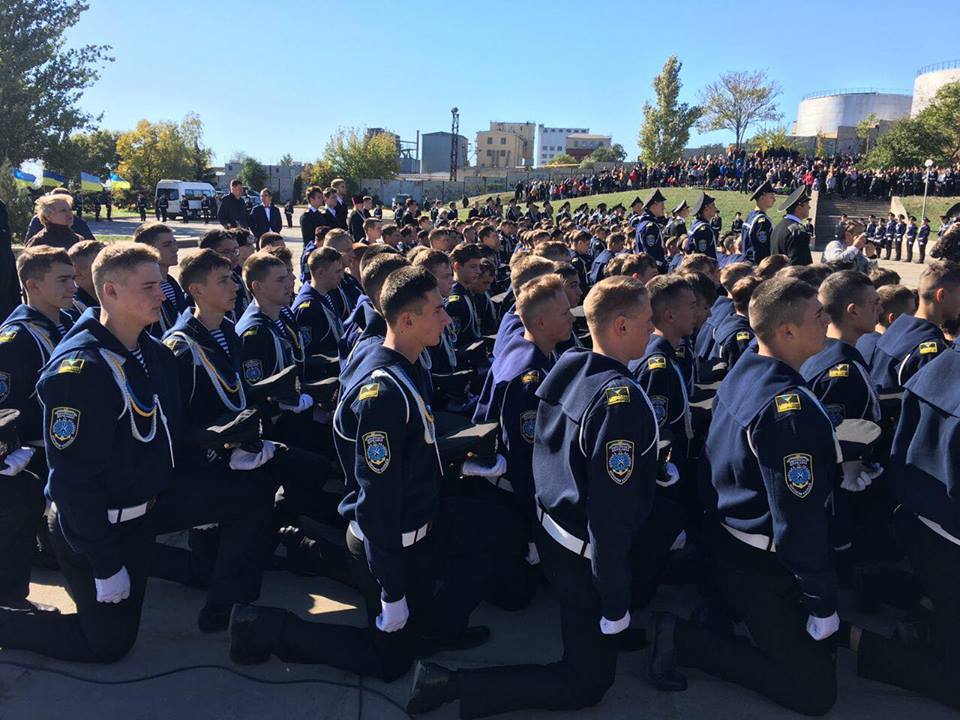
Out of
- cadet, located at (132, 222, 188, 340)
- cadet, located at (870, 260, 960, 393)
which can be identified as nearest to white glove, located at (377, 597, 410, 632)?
cadet, located at (870, 260, 960, 393)

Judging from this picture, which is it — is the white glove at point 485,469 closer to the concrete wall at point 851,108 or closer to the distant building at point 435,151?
the concrete wall at point 851,108

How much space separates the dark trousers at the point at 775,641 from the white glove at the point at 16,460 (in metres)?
3.51

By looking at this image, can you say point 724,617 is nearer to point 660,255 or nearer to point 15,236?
point 660,255

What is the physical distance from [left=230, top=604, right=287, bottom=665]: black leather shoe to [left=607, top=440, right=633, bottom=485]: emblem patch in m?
1.77

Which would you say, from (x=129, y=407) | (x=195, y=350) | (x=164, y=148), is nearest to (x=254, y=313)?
(x=195, y=350)

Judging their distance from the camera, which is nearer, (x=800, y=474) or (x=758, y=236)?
(x=800, y=474)

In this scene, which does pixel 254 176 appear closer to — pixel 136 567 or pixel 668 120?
pixel 668 120

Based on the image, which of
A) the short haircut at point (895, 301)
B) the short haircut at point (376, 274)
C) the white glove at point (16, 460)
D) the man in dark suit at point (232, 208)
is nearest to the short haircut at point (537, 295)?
the short haircut at point (376, 274)

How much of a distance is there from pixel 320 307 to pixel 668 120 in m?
67.0

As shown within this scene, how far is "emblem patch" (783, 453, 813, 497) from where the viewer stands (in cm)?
279

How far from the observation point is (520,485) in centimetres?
375

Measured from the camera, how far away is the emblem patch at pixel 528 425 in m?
3.67

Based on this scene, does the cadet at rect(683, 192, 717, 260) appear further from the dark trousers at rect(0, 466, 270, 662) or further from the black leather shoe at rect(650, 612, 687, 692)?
the dark trousers at rect(0, 466, 270, 662)

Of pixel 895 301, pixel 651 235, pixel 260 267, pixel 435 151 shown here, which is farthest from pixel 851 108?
pixel 260 267
